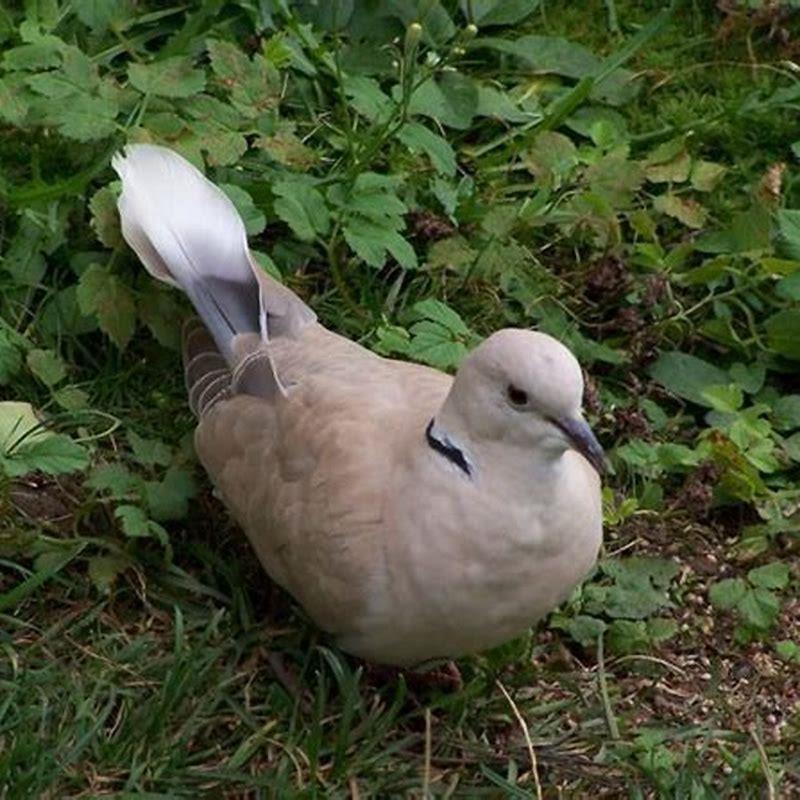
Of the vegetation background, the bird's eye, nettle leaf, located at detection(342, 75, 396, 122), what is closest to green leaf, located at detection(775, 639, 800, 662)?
the vegetation background

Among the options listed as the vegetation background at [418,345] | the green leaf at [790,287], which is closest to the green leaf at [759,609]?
the vegetation background at [418,345]

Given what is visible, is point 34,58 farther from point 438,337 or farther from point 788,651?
point 788,651

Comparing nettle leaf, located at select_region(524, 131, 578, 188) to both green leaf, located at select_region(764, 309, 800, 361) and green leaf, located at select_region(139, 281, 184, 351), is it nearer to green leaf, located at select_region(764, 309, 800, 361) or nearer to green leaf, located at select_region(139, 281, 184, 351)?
green leaf, located at select_region(764, 309, 800, 361)

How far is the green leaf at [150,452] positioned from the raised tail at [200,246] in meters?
0.20

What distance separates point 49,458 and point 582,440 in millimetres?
916

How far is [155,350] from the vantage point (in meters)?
4.21

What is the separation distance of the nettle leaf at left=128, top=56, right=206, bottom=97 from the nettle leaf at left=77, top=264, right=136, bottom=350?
1.28 ft

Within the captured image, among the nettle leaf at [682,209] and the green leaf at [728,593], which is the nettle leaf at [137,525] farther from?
the nettle leaf at [682,209]

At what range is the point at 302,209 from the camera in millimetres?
4195

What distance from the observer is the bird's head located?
3.31 m

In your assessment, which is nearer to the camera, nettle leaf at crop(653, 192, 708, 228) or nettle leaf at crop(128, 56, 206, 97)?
nettle leaf at crop(128, 56, 206, 97)

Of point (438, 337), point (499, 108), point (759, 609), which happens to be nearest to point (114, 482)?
point (438, 337)

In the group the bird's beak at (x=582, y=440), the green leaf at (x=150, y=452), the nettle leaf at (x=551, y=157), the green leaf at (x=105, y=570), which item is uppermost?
the bird's beak at (x=582, y=440)

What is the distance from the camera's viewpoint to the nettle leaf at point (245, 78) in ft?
14.4
